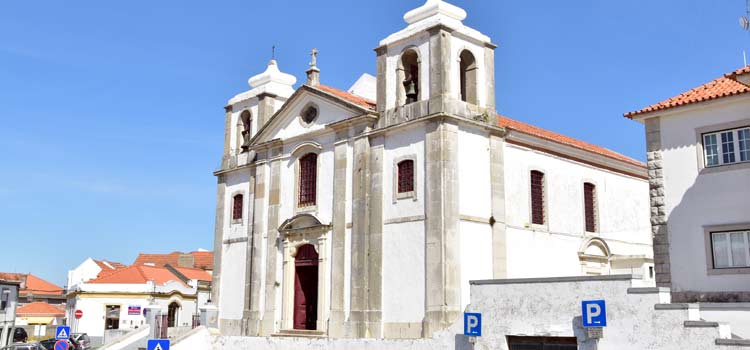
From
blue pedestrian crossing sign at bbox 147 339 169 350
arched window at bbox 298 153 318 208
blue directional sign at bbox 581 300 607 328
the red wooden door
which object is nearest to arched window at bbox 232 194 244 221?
arched window at bbox 298 153 318 208

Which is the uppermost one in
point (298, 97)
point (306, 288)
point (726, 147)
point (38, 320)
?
point (298, 97)

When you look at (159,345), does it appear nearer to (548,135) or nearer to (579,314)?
(579,314)

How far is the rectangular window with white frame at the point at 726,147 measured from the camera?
1605 cm

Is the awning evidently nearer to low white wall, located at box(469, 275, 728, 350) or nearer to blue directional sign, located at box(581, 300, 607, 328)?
low white wall, located at box(469, 275, 728, 350)

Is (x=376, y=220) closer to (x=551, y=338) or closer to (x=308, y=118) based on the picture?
(x=308, y=118)

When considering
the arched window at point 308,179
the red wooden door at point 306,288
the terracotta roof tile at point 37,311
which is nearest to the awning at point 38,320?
the terracotta roof tile at point 37,311

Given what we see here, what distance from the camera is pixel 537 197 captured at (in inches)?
943

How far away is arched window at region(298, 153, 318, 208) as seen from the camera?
82.9 ft

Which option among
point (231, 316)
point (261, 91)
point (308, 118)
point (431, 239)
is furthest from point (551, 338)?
point (261, 91)

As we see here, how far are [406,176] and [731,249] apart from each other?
30.0 feet

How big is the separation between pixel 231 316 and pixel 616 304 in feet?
52.8

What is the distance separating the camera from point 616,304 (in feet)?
51.8

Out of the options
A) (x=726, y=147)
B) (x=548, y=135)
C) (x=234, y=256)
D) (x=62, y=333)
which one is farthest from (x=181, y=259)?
(x=726, y=147)

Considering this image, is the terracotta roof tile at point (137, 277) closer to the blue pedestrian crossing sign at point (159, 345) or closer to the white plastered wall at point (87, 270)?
the white plastered wall at point (87, 270)
